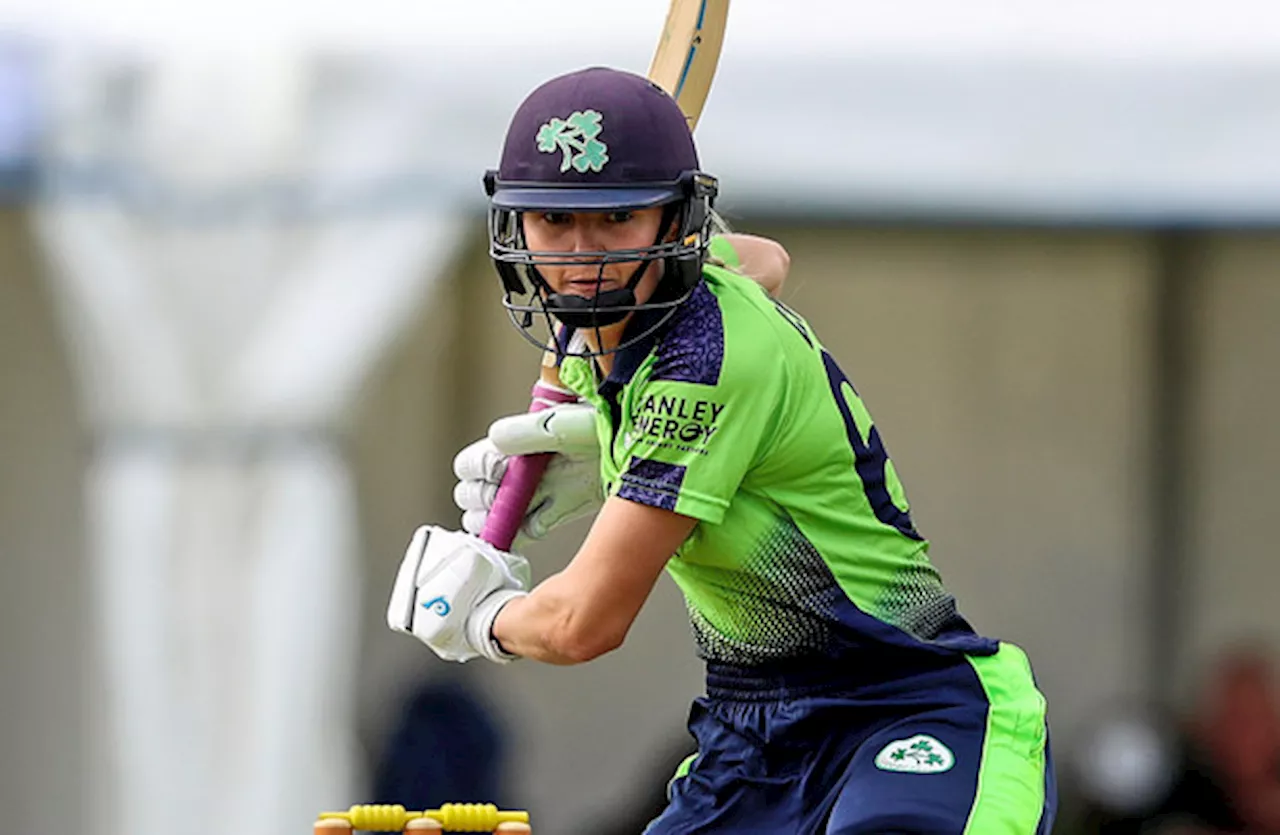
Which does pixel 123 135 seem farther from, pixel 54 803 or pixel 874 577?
pixel 874 577

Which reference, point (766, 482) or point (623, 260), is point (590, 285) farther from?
point (766, 482)

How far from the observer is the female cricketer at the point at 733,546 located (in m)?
2.58

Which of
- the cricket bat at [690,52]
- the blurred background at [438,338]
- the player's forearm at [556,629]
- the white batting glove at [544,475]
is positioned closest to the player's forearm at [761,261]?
the cricket bat at [690,52]

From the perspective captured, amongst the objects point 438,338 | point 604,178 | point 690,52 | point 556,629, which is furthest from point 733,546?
point 438,338

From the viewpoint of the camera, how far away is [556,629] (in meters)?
2.64

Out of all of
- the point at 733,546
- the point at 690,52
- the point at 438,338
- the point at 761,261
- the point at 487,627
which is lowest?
the point at 438,338

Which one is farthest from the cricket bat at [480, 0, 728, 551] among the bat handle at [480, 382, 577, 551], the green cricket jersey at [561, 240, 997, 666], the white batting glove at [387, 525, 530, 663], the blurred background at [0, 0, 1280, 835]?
the blurred background at [0, 0, 1280, 835]

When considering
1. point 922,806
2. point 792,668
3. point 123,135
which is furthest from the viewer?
point 123,135

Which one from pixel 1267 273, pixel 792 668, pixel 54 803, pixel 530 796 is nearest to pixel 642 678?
pixel 530 796

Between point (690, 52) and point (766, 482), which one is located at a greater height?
point (690, 52)

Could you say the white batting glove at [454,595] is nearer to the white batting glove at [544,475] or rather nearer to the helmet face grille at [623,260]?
the white batting glove at [544,475]

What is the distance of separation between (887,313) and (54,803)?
2521 mm

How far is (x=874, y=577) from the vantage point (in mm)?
2705

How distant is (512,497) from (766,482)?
0.49 meters
